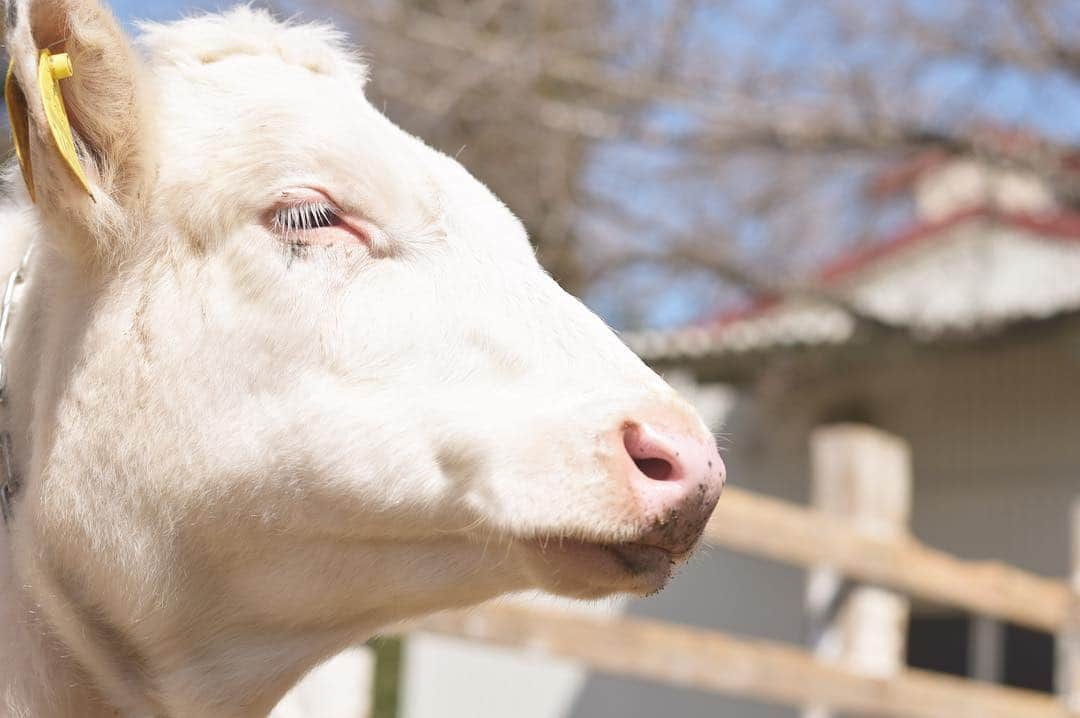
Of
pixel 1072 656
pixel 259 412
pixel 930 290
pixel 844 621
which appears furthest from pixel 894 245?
pixel 259 412

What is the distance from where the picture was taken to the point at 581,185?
8719 millimetres

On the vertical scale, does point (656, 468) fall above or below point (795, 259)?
above

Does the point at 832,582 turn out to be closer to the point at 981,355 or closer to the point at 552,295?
the point at 981,355

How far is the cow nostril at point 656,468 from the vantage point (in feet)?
5.76

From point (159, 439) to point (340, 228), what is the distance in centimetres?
38

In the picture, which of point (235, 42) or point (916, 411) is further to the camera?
point (916, 411)

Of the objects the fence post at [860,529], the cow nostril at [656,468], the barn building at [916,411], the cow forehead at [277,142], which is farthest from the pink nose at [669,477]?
the barn building at [916,411]

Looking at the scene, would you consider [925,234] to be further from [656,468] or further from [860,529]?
[656,468]

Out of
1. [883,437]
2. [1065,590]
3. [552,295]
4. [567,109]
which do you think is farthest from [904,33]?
[552,295]

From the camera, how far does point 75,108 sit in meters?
1.87

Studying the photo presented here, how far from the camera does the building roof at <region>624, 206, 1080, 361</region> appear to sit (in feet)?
26.8

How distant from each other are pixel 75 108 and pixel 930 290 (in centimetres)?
968

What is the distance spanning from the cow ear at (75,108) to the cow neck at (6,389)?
183 mm

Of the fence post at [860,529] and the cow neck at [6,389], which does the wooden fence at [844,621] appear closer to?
the fence post at [860,529]
